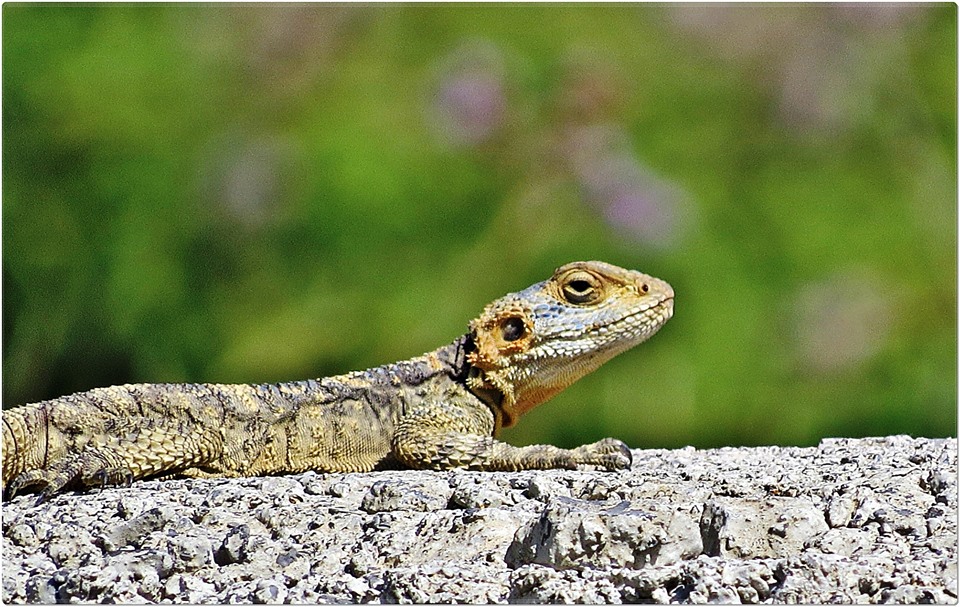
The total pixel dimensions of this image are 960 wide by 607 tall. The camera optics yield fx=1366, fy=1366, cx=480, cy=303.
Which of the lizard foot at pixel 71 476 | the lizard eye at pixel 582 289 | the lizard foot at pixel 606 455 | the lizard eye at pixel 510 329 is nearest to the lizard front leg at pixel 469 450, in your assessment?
the lizard foot at pixel 606 455

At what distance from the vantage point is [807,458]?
589 centimetres

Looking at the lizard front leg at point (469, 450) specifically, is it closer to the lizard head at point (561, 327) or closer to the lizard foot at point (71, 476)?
the lizard head at point (561, 327)

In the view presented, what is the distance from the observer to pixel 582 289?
6.49 m

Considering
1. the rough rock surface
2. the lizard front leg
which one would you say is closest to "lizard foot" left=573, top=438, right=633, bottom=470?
the lizard front leg

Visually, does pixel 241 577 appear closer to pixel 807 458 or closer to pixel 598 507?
pixel 598 507

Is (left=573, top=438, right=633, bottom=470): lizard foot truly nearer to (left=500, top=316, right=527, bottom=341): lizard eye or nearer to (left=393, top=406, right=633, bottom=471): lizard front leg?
(left=393, top=406, right=633, bottom=471): lizard front leg

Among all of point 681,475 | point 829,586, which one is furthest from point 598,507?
point 681,475

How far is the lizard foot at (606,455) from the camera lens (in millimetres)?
5684

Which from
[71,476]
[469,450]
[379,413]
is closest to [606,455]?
[469,450]

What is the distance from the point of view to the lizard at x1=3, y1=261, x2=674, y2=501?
5.55 m

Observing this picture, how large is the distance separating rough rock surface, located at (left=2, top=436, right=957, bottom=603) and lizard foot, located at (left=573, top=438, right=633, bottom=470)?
1.58 ft

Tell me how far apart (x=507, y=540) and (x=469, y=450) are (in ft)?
5.51

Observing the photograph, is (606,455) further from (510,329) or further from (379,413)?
(379,413)

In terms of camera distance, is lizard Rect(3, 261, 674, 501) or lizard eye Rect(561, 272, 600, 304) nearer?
lizard Rect(3, 261, 674, 501)
